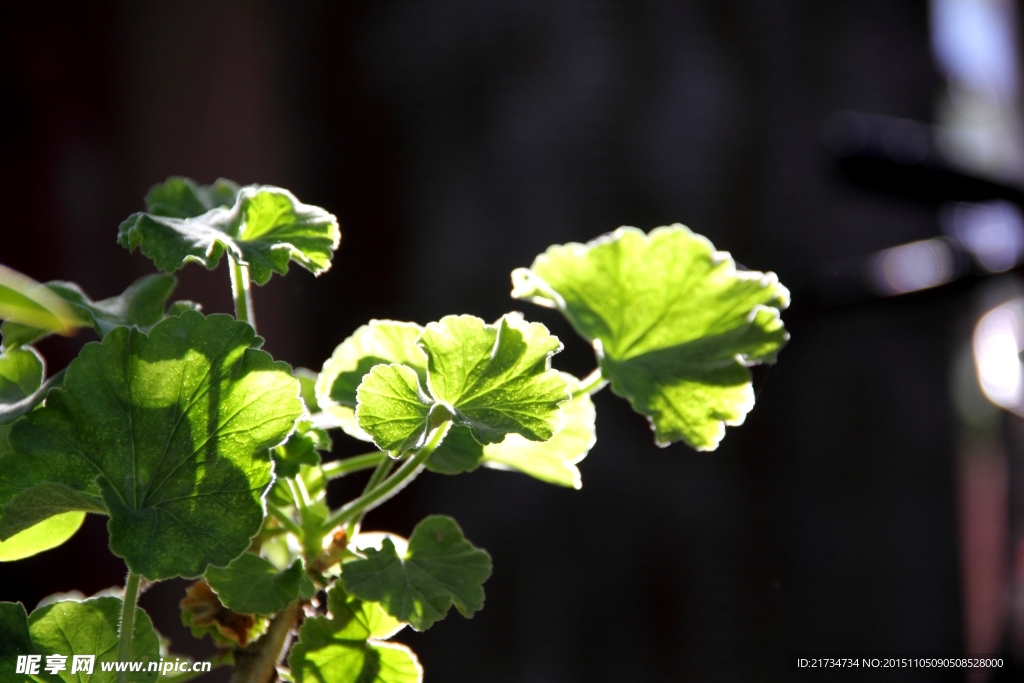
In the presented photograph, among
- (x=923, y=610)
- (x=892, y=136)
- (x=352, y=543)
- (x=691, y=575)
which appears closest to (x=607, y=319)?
(x=352, y=543)

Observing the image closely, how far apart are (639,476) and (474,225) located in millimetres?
519

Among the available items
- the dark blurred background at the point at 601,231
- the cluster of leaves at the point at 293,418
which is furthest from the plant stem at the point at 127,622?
the dark blurred background at the point at 601,231

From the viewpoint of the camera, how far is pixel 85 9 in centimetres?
140

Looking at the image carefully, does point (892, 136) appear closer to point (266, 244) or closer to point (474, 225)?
point (474, 225)

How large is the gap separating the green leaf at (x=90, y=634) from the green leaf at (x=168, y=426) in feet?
0.16

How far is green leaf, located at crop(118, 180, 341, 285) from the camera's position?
28 centimetres

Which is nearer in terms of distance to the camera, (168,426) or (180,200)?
(168,426)

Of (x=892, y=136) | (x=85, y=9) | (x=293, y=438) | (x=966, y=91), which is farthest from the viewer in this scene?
(x=966, y=91)

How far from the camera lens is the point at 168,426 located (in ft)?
0.83

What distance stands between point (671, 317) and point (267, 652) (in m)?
0.19

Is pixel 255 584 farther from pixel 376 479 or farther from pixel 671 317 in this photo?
pixel 671 317

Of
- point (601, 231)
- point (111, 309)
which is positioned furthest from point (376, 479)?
point (601, 231)

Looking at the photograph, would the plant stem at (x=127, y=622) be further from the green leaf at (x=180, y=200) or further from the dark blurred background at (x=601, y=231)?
the dark blurred background at (x=601, y=231)

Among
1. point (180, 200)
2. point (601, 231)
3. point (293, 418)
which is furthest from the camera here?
point (601, 231)
